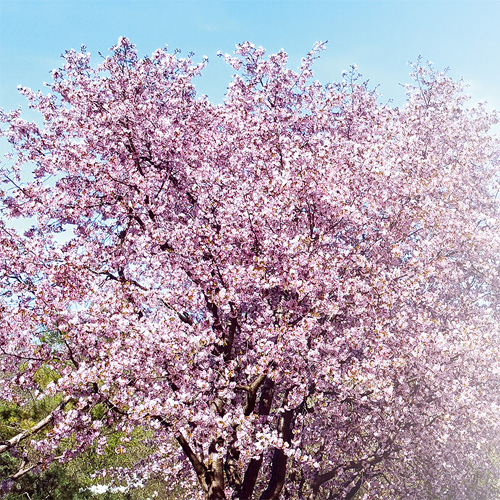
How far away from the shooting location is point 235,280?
888 cm

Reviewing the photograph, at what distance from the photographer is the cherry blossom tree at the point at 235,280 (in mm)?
8617

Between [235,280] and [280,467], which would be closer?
[235,280]

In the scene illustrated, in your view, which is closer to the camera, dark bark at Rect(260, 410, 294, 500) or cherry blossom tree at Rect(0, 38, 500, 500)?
cherry blossom tree at Rect(0, 38, 500, 500)

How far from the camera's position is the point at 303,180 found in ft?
32.4

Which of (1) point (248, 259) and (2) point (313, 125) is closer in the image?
(1) point (248, 259)

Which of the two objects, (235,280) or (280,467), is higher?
(235,280)

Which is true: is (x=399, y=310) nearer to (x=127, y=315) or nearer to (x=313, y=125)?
(x=313, y=125)

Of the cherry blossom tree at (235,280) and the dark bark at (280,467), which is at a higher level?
the cherry blossom tree at (235,280)

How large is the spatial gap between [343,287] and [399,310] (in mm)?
2233

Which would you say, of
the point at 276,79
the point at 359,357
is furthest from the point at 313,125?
the point at 359,357

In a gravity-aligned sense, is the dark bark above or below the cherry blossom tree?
below

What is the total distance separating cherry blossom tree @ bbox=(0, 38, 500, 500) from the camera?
8617 mm

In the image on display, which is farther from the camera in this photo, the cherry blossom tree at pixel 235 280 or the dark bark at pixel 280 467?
the dark bark at pixel 280 467

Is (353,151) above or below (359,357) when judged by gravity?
above
